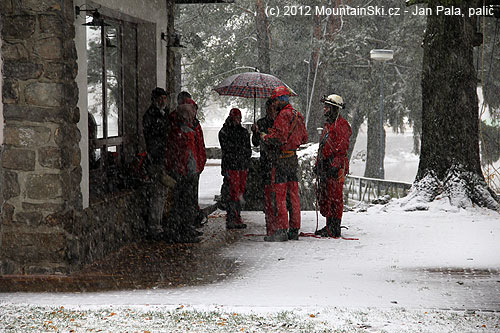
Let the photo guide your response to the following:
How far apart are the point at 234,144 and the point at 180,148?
130 cm

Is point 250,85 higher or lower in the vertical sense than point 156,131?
higher

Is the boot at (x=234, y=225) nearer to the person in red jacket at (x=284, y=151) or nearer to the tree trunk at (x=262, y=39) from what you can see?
the person in red jacket at (x=284, y=151)

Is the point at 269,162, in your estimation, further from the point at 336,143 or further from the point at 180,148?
the point at 180,148

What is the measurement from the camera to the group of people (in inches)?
348

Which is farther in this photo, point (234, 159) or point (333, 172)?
point (234, 159)

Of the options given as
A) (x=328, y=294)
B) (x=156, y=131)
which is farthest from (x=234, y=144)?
(x=328, y=294)

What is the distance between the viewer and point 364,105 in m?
27.0

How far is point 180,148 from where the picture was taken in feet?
28.9

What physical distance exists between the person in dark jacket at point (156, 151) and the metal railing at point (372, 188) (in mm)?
8366

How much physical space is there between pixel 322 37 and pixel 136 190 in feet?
57.8

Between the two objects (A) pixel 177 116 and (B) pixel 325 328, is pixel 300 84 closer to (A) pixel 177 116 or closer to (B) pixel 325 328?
(A) pixel 177 116

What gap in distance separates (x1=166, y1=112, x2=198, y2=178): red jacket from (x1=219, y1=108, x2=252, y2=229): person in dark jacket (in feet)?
3.60

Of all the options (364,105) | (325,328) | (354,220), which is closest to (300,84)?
(364,105)

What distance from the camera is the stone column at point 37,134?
22.6ft
